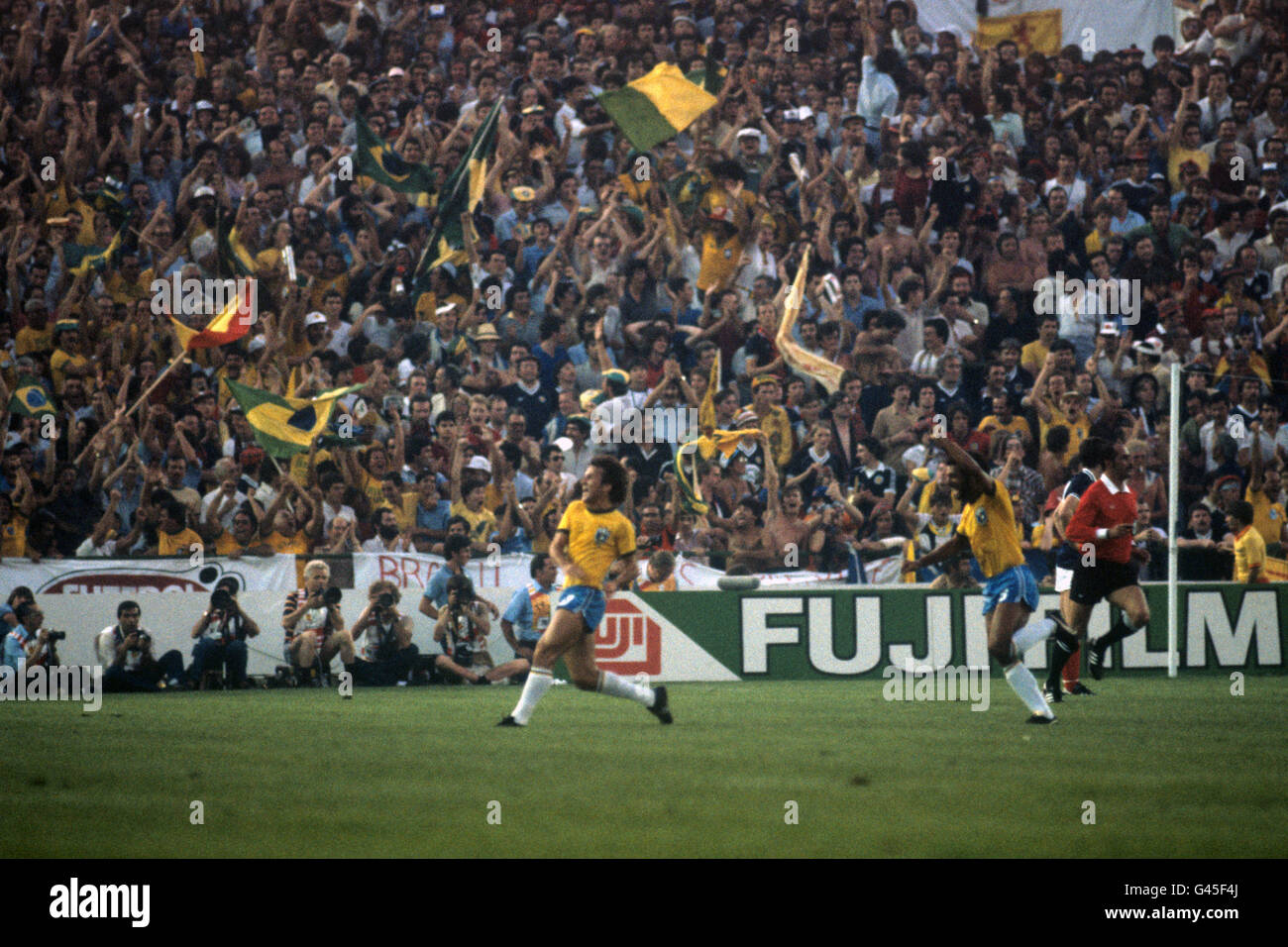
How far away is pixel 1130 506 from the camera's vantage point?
13.5 meters

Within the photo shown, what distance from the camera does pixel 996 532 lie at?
11.7 metres

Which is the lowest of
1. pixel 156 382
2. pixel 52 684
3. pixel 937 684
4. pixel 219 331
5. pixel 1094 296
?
pixel 937 684

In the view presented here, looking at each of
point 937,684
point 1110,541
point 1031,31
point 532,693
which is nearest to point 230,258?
point 532,693

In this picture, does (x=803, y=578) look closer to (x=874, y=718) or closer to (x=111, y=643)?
(x=874, y=718)

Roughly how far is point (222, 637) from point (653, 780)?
848 centimetres

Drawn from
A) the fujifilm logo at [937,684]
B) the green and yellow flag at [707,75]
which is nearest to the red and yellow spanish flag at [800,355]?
the green and yellow flag at [707,75]

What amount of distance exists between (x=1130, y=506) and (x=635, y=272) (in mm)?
7924

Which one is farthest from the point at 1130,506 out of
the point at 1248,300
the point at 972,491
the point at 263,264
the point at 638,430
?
the point at 263,264

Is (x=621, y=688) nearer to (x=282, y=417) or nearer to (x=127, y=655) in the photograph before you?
(x=127, y=655)

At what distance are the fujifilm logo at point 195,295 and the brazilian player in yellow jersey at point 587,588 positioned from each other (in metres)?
8.48

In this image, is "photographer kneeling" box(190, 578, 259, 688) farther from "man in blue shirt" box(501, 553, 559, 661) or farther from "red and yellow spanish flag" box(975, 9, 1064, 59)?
"red and yellow spanish flag" box(975, 9, 1064, 59)

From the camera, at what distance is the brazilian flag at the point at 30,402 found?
1791 centimetres

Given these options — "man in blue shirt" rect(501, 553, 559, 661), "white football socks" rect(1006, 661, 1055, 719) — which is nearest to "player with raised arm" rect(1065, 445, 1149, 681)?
"white football socks" rect(1006, 661, 1055, 719)

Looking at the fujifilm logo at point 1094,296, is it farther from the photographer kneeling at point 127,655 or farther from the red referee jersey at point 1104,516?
the photographer kneeling at point 127,655
